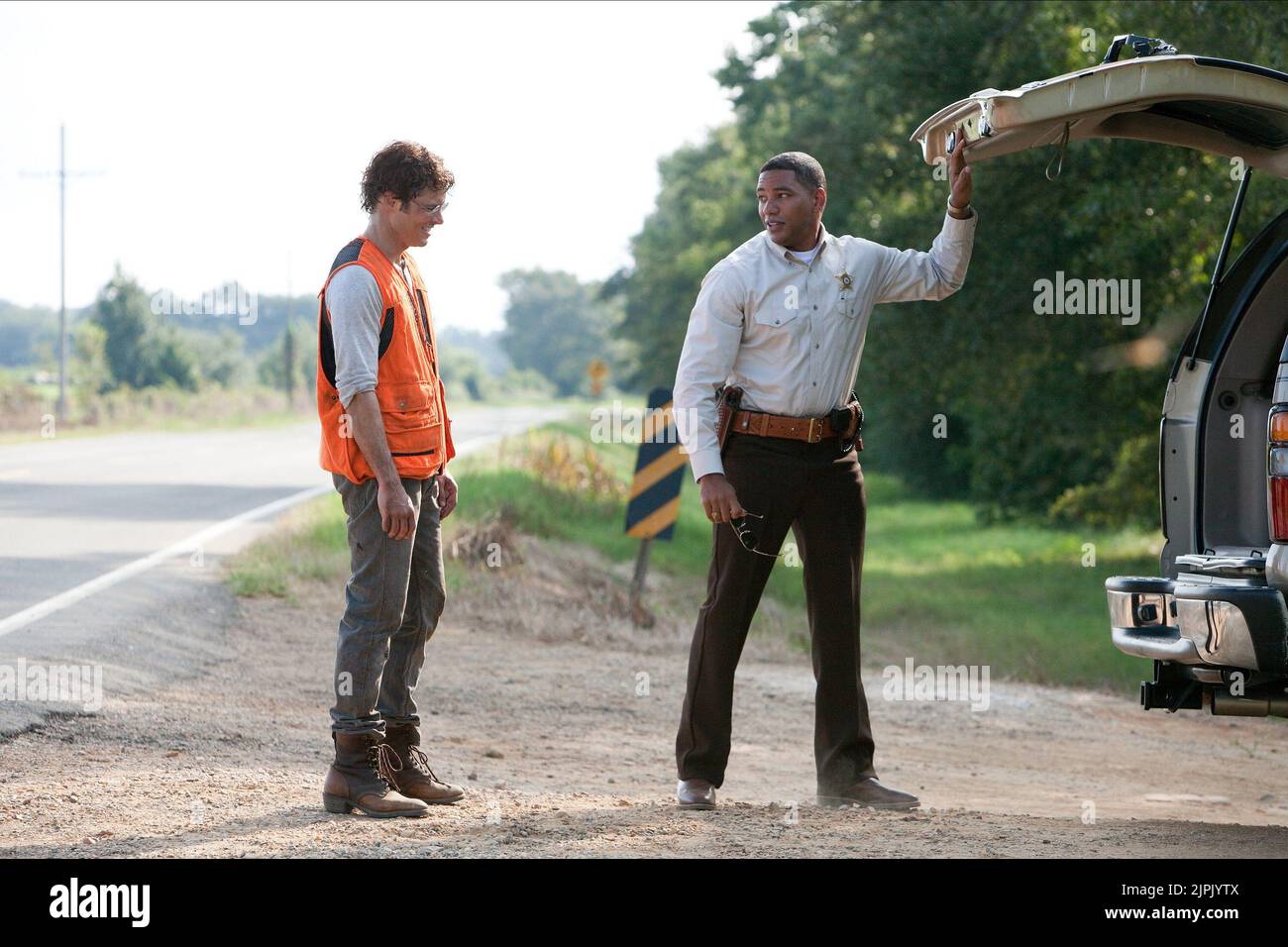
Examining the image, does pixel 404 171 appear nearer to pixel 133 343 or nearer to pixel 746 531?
pixel 746 531

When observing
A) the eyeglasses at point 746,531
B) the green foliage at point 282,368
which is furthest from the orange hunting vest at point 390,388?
the green foliage at point 282,368

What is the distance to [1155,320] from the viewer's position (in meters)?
15.6

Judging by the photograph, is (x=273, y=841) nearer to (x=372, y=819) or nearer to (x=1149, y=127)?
(x=372, y=819)

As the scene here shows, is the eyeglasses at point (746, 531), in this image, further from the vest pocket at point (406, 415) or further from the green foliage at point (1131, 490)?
the green foliage at point (1131, 490)

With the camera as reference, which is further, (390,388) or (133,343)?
(133,343)

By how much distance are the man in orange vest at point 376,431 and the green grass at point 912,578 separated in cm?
541

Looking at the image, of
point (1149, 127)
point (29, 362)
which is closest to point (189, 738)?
point (1149, 127)

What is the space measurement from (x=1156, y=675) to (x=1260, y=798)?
201cm

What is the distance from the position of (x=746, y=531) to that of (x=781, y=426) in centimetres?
40

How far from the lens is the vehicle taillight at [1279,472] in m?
4.79

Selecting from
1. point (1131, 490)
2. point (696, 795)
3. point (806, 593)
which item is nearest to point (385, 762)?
point (696, 795)

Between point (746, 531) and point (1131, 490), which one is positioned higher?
point (746, 531)

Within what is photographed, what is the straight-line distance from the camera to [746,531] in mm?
5500

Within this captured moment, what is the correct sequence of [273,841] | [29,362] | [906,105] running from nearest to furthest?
1. [273,841]
2. [906,105]
3. [29,362]
